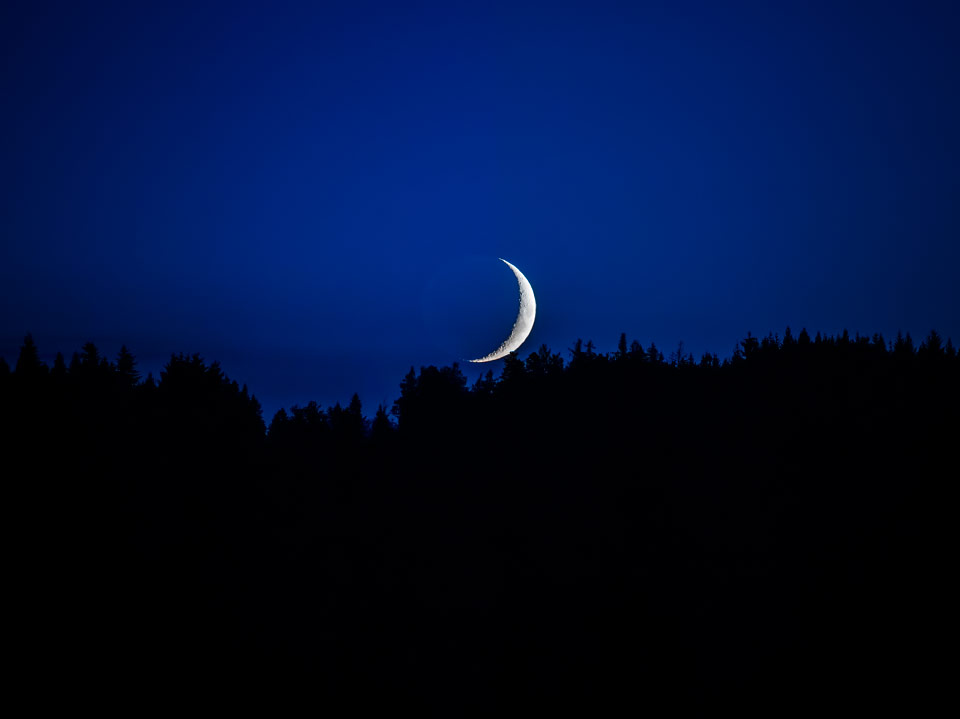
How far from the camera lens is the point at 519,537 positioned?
4619 cm

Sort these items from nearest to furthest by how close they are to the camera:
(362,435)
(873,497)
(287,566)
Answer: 1. (873,497)
2. (287,566)
3. (362,435)

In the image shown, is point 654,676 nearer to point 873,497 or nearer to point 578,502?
point 578,502

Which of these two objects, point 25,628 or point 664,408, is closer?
point 25,628

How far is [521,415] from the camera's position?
53156 mm

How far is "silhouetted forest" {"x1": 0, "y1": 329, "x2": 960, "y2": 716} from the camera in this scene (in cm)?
3747

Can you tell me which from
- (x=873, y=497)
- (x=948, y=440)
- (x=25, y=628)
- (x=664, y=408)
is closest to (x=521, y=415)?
(x=664, y=408)

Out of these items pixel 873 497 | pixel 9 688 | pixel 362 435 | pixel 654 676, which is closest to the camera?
pixel 9 688

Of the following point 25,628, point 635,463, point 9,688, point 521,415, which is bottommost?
point 9,688

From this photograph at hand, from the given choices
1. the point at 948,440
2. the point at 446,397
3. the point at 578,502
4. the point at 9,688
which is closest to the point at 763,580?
the point at 578,502

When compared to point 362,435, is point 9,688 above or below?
below

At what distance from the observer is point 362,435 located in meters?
55.8

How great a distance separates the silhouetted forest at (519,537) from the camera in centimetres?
3747

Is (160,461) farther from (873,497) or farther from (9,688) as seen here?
(873,497)

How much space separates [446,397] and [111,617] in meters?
28.6
